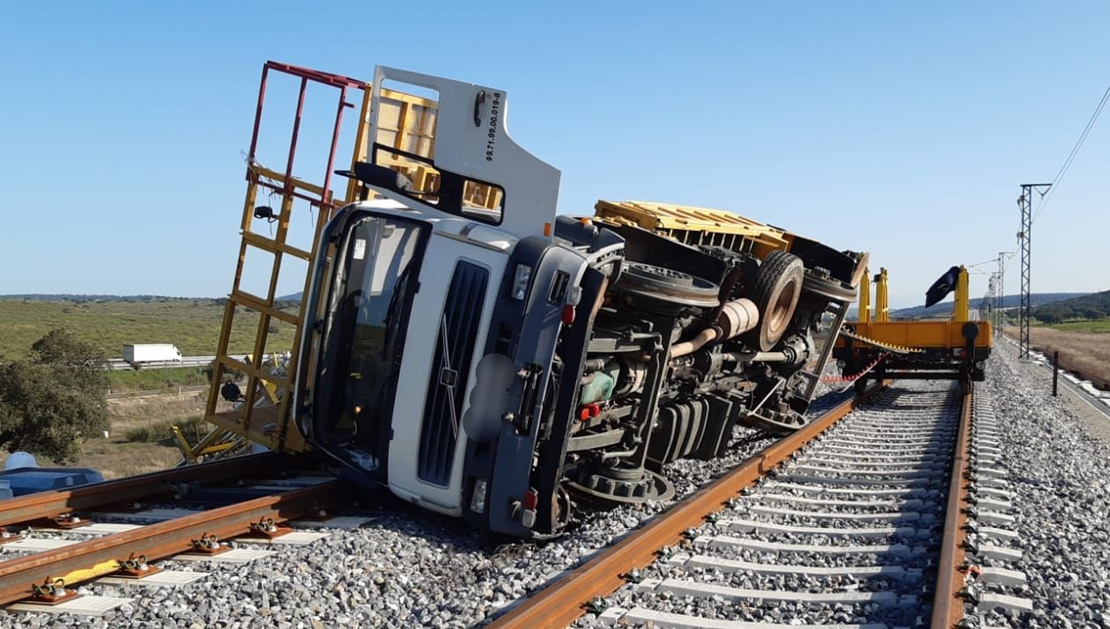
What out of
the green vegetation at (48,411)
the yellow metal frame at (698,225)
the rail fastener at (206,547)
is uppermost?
the yellow metal frame at (698,225)

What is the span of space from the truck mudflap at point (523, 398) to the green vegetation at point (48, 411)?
2869 centimetres

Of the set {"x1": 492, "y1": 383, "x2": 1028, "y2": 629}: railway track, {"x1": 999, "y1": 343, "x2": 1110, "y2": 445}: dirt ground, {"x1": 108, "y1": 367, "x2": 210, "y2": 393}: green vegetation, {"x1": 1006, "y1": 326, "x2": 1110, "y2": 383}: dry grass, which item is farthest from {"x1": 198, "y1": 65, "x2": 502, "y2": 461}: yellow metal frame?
{"x1": 108, "y1": 367, "x2": 210, "y2": 393}: green vegetation

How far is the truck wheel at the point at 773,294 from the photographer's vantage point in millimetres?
8859

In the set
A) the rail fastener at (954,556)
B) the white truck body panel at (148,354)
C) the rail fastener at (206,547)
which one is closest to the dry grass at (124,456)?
the rail fastener at (206,547)

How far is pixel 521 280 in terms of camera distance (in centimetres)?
571

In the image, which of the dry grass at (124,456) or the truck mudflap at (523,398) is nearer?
the truck mudflap at (523,398)

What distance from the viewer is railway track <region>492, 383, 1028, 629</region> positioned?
4.47m

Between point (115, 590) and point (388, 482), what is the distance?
187cm

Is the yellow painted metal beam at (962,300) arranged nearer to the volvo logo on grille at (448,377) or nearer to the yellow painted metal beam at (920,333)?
the yellow painted metal beam at (920,333)

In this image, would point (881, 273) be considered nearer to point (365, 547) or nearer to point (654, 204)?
point (654, 204)

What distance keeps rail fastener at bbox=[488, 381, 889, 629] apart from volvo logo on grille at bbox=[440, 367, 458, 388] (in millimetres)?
1396

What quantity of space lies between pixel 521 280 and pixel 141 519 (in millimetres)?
3019

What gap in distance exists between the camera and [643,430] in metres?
6.75

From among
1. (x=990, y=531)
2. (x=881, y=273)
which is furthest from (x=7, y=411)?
(x=990, y=531)
